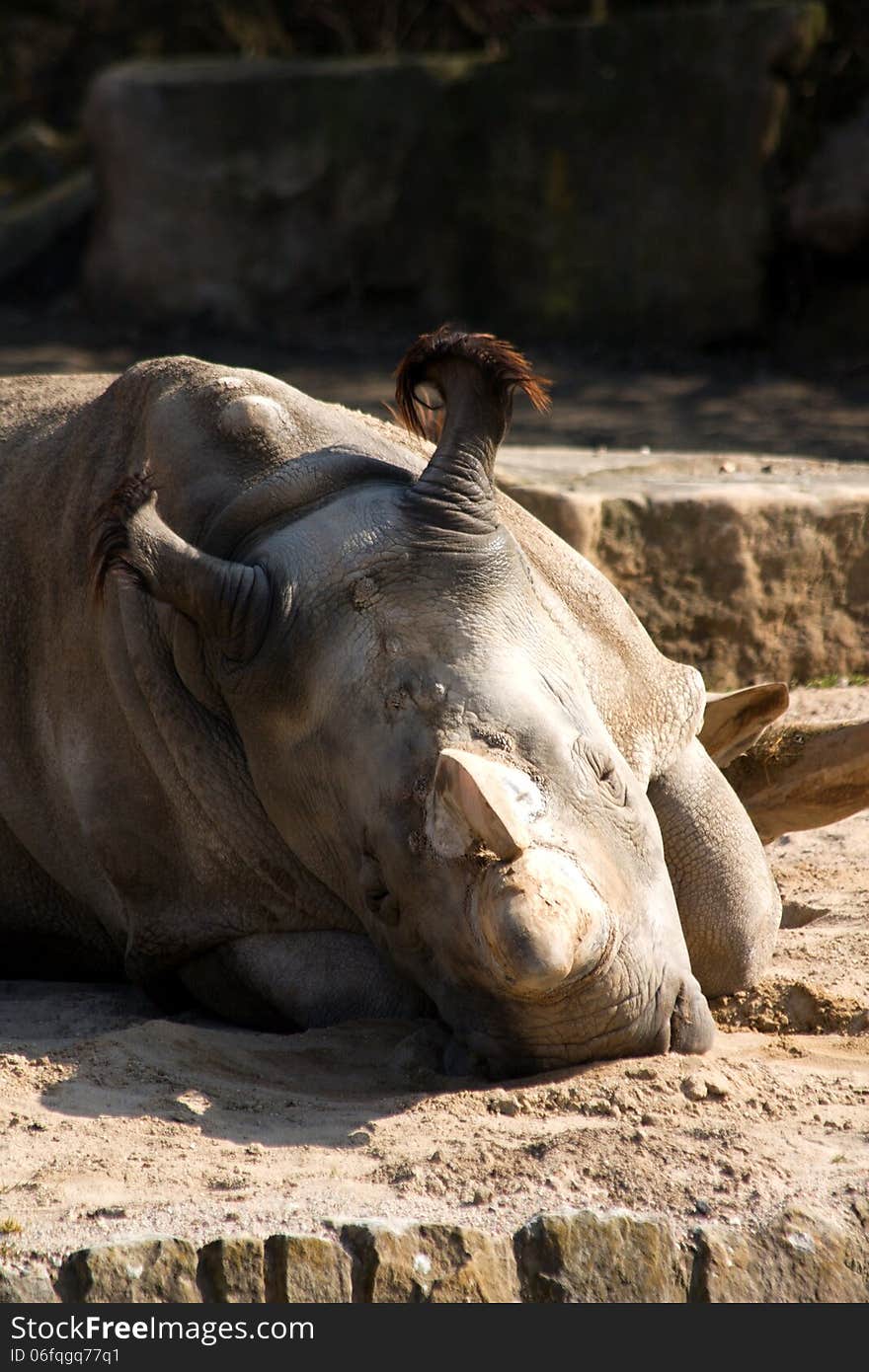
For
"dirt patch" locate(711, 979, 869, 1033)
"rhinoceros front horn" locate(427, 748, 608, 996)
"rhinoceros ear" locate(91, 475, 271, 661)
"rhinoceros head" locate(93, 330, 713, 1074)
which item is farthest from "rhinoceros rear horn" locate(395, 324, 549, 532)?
"dirt patch" locate(711, 979, 869, 1033)

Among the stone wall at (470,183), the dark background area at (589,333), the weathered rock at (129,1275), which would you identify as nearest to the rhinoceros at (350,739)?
the weathered rock at (129,1275)

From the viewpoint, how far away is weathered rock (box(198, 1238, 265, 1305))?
2975 mm

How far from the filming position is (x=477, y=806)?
11.3ft

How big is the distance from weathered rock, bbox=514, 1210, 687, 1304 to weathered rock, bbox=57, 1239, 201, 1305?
54 cm

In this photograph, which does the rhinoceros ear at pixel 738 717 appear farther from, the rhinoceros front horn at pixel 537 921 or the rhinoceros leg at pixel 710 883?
the rhinoceros front horn at pixel 537 921

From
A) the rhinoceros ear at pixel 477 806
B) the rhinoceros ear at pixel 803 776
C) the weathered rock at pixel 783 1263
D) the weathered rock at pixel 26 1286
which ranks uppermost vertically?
the rhinoceros ear at pixel 477 806

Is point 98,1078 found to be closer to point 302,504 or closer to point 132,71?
point 302,504

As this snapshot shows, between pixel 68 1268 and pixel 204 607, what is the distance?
1529 mm

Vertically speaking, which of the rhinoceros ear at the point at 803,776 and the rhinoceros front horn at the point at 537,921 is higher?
the rhinoceros front horn at the point at 537,921

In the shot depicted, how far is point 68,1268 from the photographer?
9.74ft

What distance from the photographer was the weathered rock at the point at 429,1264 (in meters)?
2.99

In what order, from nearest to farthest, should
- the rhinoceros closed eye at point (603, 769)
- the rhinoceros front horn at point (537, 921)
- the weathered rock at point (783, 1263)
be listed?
the weathered rock at point (783, 1263) → the rhinoceros front horn at point (537, 921) → the rhinoceros closed eye at point (603, 769)

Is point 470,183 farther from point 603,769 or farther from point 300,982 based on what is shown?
point 603,769

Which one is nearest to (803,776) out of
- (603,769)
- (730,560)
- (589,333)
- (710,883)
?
(710,883)
